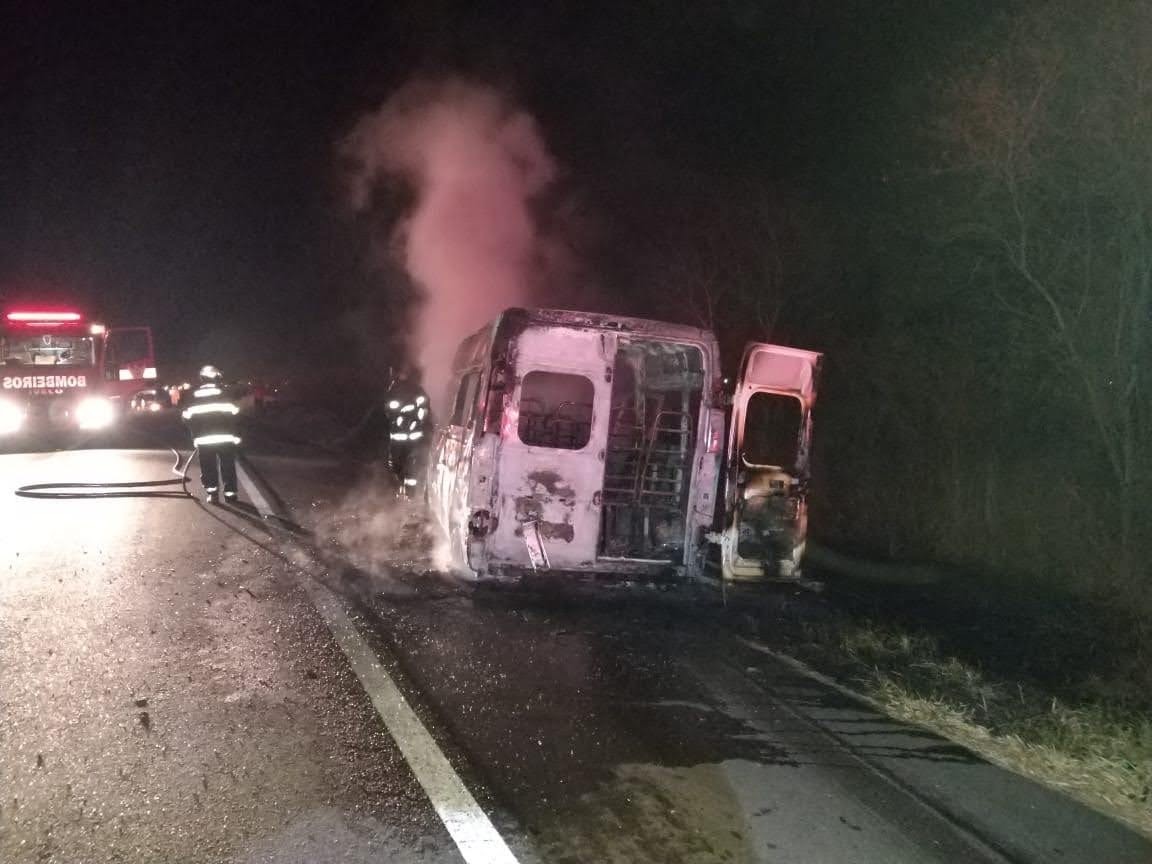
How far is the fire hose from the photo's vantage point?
35.3 feet

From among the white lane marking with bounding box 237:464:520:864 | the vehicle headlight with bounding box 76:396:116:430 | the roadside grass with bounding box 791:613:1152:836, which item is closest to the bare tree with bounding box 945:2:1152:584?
the roadside grass with bounding box 791:613:1152:836

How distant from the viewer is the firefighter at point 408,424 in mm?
11625

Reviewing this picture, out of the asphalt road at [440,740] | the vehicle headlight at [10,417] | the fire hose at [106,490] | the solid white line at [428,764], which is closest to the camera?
the solid white line at [428,764]

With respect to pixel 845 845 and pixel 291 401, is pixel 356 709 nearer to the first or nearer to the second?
pixel 845 845

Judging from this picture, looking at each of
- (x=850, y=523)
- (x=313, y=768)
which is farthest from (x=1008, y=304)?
(x=313, y=768)

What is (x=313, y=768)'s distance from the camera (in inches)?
157

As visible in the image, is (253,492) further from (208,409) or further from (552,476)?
(552,476)

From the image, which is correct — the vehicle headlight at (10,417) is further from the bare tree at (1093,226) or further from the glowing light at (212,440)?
the bare tree at (1093,226)

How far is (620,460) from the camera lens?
790 centimetres

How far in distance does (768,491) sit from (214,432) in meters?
6.45

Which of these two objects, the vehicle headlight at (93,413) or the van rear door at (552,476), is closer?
Result: the van rear door at (552,476)

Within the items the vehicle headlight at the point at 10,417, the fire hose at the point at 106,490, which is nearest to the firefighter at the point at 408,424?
the fire hose at the point at 106,490

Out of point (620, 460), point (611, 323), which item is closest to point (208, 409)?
point (620, 460)

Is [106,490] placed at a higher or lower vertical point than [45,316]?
lower
